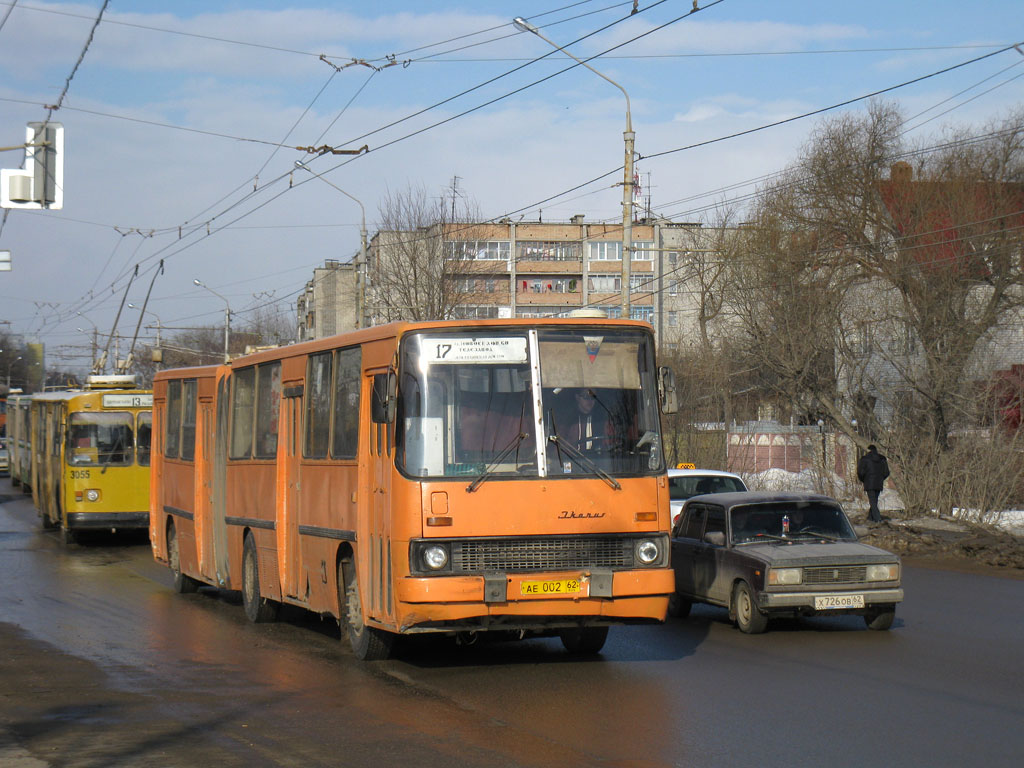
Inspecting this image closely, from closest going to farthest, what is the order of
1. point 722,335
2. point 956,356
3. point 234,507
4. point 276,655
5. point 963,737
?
point 963,737 → point 276,655 → point 234,507 → point 956,356 → point 722,335

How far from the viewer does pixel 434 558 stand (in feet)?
32.7

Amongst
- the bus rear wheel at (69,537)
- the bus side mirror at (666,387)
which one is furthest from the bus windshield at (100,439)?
the bus side mirror at (666,387)

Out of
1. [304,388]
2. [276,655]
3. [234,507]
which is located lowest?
[276,655]

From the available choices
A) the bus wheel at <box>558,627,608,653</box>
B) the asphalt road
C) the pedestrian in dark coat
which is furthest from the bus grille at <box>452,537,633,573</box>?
the pedestrian in dark coat

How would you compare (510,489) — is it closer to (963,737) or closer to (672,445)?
(963,737)

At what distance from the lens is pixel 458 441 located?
33.5 ft

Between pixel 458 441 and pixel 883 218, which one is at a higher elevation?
pixel 883 218

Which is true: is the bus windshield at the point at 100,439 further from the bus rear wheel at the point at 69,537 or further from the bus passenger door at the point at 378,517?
the bus passenger door at the point at 378,517

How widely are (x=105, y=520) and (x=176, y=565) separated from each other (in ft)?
26.5

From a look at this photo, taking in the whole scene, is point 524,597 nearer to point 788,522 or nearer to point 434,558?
point 434,558

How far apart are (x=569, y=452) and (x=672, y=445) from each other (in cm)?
2357

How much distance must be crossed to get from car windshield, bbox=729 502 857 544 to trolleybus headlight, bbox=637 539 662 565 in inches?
139

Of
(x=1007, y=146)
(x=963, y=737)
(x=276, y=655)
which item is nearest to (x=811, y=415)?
(x=1007, y=146)

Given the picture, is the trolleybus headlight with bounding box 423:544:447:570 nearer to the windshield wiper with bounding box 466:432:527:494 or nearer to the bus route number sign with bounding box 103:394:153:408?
the windshield wiper with bounding box 466:432:527:494
